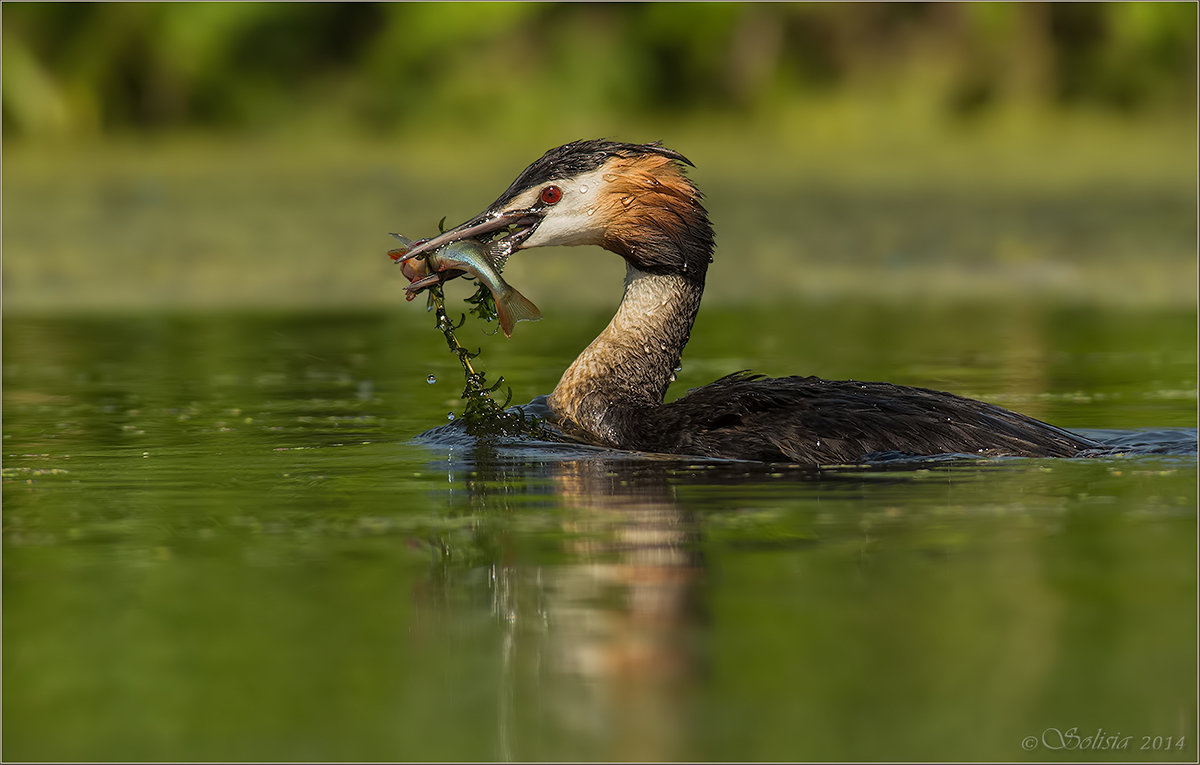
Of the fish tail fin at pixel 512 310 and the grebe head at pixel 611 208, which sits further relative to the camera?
the grebe head at pixel 611 208

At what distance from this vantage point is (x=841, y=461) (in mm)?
7184

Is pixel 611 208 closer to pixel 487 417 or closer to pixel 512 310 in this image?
pixel 512 310

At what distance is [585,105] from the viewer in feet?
71.0

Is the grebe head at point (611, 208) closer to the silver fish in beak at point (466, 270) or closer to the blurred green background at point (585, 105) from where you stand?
Answer: the silver fish in beak at point (466, 270)

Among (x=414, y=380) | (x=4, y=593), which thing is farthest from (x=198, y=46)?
(x=4, y=593)

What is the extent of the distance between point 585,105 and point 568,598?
16.9 metres

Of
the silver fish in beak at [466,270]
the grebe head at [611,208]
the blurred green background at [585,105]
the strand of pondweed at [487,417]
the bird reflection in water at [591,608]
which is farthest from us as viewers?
the blurred green background at [585,105]

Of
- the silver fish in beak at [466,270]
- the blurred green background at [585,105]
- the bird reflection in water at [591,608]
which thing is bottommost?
the bird reflection in water at [591,608]

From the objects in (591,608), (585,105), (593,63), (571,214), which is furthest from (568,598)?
(593,63)

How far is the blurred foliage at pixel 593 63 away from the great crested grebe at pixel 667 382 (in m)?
13.1

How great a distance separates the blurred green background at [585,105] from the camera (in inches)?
725

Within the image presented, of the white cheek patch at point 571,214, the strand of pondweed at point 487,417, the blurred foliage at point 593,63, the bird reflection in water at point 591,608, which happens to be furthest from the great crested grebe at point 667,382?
the blurred foliage at point 593,63

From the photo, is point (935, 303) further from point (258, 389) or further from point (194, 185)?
point (194, 185)

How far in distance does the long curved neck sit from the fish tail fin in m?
0.40
